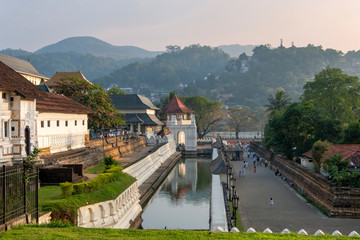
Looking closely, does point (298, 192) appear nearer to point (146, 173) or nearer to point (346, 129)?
point (346, 129)

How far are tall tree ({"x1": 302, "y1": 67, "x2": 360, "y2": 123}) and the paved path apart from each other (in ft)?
63.8

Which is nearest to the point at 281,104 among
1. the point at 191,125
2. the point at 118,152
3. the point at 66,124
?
the point at 191,125

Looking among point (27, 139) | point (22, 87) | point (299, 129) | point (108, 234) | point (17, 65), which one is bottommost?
point (108, 234)

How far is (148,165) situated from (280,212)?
17.8 m

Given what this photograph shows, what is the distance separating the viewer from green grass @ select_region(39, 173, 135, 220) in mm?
14969

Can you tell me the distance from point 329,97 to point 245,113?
44.9 meters

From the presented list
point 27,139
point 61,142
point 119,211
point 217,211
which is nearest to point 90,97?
point 61,142

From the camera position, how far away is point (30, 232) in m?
10.9

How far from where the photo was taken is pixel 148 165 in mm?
40000

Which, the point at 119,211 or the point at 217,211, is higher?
the point at 119,211

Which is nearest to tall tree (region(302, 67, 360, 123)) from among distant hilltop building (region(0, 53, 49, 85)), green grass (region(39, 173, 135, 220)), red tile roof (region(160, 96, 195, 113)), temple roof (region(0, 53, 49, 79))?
red tile roof (region(160, 96, 195, 113))

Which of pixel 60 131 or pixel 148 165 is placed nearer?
pixel 60 131

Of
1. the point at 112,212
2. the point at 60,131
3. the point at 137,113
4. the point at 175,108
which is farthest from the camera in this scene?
the point at 175,108

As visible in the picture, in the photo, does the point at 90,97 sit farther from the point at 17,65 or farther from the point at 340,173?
the point at 340,173
